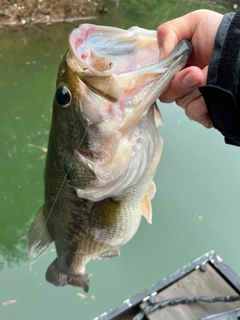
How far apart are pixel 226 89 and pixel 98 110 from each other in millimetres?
393

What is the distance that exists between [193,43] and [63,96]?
0.49 meters

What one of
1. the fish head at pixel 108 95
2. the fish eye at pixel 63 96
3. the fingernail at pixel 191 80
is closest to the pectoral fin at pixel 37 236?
the fish head at pixel 108 95

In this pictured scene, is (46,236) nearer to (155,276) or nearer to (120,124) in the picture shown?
(120,124)

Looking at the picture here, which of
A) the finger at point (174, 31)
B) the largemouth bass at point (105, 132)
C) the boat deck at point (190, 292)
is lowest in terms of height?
the boat deck at point (190, 292)

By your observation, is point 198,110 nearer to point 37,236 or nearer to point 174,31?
point 174,31

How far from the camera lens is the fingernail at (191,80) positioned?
1.10m

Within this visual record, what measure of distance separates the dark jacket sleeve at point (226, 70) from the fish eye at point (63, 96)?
40 cm

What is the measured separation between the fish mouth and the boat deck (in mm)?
1546

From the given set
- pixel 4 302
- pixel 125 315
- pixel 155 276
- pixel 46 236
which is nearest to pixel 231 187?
pixel 155 276

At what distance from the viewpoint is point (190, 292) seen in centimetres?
237

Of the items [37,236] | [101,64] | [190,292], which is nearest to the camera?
[101,64]

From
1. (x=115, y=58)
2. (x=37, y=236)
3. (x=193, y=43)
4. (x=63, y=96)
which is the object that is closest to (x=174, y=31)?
(x=193, y=43)

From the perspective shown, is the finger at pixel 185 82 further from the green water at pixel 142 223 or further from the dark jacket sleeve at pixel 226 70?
the green water at pixel 142 223

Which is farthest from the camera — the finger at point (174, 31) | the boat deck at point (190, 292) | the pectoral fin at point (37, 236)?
the boat deck at point (190, 292)
